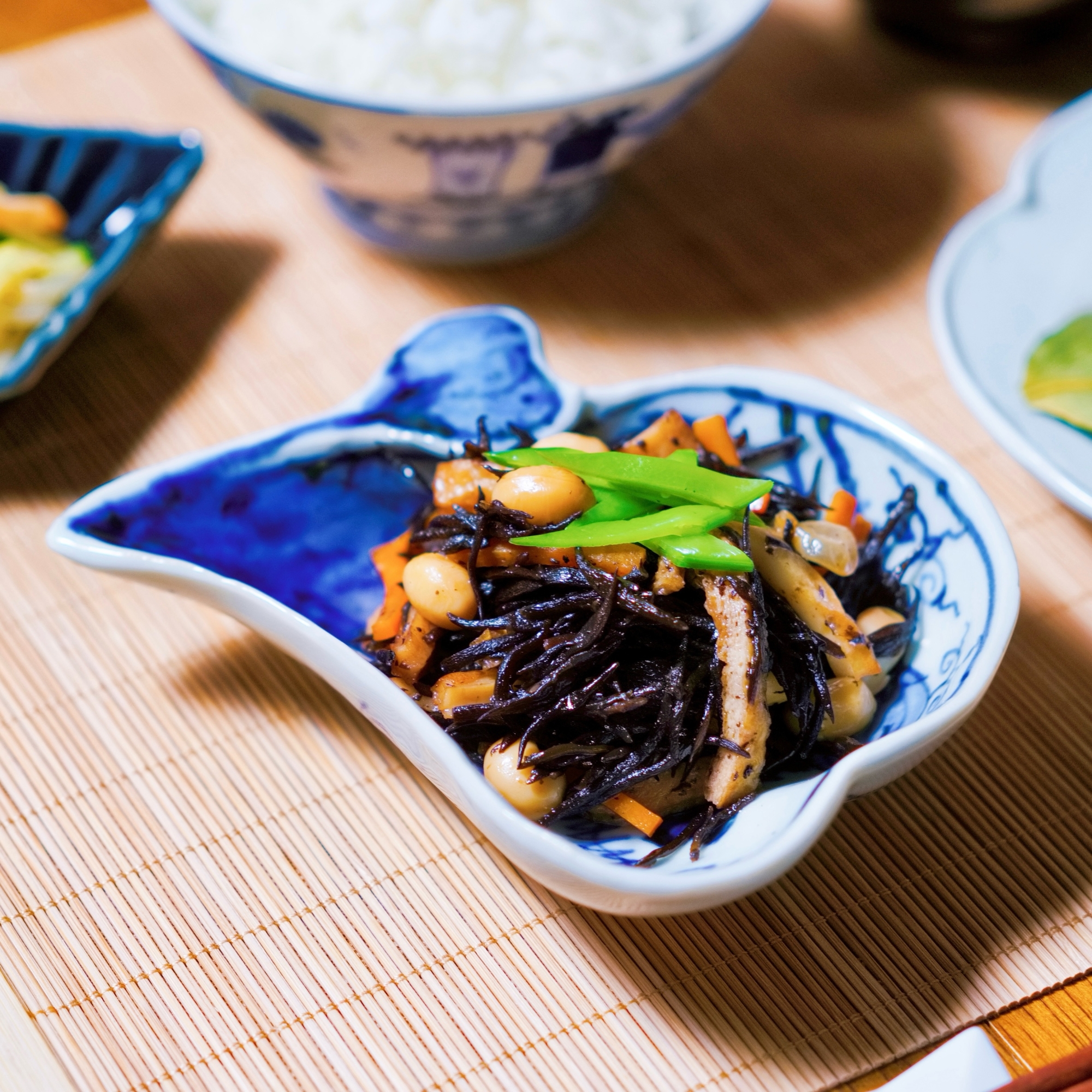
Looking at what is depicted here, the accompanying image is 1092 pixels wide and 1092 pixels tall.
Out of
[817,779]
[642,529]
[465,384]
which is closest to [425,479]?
[465,384]

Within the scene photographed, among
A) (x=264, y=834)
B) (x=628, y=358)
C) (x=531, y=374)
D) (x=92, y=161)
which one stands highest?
(x=92, y=161)

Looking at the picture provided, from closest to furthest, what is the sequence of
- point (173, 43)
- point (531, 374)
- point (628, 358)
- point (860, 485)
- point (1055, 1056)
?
point (1055, 1056) < point (860, 485) < point (531, 374) < point (628, 358) < point (173, 43)

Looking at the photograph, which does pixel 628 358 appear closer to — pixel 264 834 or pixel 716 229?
pixel 716 229

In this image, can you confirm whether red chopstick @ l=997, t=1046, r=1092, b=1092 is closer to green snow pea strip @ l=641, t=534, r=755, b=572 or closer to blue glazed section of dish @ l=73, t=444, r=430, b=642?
green snow pea strip @ l=641, t=534, r=755, b=572

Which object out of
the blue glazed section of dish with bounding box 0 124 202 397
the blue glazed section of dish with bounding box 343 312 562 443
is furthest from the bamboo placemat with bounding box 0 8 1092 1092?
the blue glazed section of dish with bounding box 343 312 562 443

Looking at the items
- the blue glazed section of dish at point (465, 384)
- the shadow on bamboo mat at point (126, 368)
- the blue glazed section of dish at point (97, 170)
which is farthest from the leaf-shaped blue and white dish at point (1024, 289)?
the blue glazed section of dish at point (97, 170)

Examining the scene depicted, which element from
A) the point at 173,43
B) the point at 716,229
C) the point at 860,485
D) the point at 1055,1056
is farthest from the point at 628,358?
the point at 173,43

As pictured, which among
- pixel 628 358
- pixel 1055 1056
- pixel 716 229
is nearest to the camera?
pixel 1055 1056
